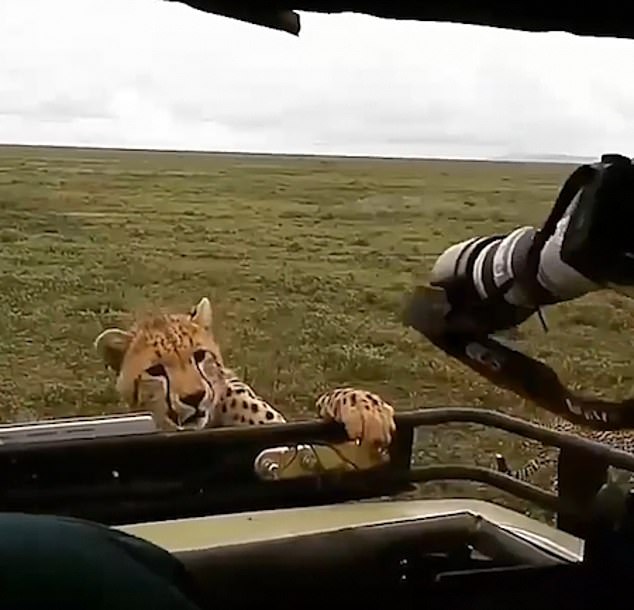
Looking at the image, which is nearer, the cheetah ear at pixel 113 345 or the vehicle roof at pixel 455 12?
the vehicle roof at pixel 455 12

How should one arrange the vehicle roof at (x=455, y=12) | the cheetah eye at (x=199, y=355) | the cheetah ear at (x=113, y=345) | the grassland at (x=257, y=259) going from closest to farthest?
1. the vehicle roof at (x=455, y=12)
2. the grassland at (x=257, y=259)
3. the cheetah ear at (x=113, y=345)
4. the cheetah eye at (x=199, y=355)

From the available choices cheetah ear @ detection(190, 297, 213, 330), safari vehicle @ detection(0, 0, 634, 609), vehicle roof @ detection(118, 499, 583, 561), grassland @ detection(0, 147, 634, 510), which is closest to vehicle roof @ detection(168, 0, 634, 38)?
grassland @ detection(0, 147, 634, 510)

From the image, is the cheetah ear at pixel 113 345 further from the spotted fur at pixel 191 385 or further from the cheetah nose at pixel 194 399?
the cheetah nose at pixel 194 399

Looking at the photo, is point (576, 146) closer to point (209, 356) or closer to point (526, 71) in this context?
point (526, 71)

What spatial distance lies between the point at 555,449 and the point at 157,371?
0.64m

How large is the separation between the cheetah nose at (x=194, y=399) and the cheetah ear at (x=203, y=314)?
0.12 m

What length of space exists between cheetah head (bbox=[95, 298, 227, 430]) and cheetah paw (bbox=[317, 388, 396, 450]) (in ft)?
0.54

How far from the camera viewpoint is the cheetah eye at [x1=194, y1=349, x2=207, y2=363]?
178 cm

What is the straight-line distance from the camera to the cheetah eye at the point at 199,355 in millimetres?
1775

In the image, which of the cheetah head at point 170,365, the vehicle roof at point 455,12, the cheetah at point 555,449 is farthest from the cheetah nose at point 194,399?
the vehicle roof at point 455,12

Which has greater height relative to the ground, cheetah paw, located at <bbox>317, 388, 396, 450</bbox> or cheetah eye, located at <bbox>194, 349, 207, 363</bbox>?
cheetah eye, located at <bbox>194, 349, 207, 363</bbox>

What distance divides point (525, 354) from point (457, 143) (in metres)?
0.30

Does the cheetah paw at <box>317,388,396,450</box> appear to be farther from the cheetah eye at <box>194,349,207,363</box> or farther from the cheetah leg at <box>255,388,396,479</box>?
the cheetah eye at <box>194,349,207,363</box>

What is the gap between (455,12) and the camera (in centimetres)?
125
